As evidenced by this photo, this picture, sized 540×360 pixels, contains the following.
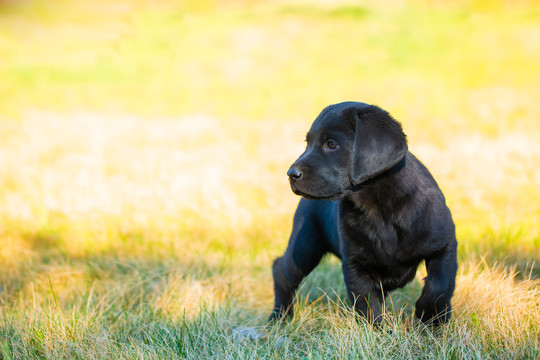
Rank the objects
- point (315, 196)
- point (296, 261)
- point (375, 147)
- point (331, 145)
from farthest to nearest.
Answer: point (296, 261)
point (331, 145)
point (315, 196)
point (375, 147)

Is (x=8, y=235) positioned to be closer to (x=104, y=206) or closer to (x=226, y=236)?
(x=104, y=206)

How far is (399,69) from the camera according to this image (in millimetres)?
18578

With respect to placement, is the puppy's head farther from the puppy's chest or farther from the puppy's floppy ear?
the puppy's chest

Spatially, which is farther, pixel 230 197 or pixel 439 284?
pixel 230 197

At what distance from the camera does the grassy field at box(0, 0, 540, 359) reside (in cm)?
317

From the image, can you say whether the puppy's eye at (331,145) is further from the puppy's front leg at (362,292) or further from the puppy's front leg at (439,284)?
the puppy's front leg at (439,284)

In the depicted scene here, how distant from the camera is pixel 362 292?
310 cm

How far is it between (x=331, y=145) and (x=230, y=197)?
352 centimetres

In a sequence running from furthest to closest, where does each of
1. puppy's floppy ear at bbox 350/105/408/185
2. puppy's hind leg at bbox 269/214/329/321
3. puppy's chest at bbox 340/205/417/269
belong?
puppy's hind leg at bbox 269/214/329/321 → puppy's chest at bbox 340/205/417/269 → puppy's floppy ear at bbox 350/105/408/185

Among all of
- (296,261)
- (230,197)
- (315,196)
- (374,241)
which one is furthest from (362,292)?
(230,197)

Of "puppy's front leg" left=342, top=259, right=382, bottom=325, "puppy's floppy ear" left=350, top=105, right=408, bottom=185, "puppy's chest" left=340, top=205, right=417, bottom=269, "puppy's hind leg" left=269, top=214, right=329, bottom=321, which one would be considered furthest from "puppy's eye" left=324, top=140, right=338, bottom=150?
"puppy's hind leg" left=269, top=214, right=329, bottom=321

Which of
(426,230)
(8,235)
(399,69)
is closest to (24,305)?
(8,235)

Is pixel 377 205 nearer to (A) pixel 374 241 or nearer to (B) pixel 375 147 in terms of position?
(A) pixel 374 241

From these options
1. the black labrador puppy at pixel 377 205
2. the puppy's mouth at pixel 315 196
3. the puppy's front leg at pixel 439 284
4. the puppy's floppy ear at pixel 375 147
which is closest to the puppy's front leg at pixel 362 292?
the black labrador puppy at pixel 377 205
